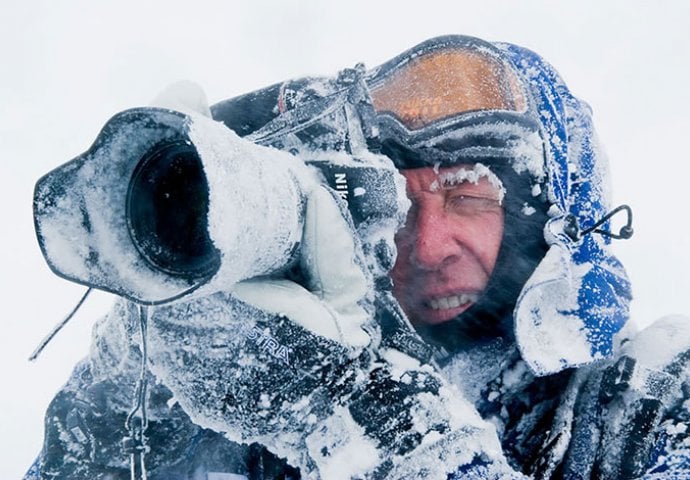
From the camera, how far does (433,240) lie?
7.00ft

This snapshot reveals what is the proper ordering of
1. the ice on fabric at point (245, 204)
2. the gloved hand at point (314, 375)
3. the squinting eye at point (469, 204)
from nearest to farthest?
the ice on fabric at point (245, 204), the gloved hand at point (314, 375), the squinting eye at point (469, 204)

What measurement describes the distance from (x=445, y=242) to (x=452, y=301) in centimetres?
21

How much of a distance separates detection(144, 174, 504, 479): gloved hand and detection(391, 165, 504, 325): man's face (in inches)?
32.7

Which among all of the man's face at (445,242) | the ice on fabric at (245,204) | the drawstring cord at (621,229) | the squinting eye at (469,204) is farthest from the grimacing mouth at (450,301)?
the ice on fabric at (245,204)

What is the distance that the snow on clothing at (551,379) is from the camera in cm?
167

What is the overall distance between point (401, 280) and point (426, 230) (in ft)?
0.61

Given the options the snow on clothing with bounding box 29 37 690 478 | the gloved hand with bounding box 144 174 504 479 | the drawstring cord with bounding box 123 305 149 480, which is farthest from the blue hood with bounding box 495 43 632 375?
the drawstring cord with bounding box 123 305 149 480

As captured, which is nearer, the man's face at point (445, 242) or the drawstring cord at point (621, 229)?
the drawstring cord at point (621, 229)

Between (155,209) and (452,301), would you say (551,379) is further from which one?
(155,209)

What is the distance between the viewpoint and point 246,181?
1.02 meters

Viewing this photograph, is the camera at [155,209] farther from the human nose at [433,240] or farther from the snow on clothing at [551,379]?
the human nose at [433,240]

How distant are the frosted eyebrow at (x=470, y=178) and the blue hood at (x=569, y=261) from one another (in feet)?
0.52

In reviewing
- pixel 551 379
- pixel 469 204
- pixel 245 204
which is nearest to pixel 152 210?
pixel 245 204

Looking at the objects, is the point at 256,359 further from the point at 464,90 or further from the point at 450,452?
the point at 464,90
